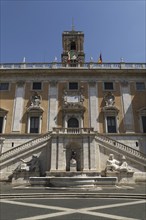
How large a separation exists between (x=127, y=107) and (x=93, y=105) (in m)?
4.11

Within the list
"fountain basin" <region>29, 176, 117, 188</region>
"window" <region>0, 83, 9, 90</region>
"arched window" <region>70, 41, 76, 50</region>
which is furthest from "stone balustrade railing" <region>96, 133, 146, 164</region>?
"arched window" <region>70, 41, 76, 50</region>

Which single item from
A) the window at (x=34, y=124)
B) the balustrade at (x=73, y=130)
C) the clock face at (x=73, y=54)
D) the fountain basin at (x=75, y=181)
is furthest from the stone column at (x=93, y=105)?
the clock face at (x=73, y=54)

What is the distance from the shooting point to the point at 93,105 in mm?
25219

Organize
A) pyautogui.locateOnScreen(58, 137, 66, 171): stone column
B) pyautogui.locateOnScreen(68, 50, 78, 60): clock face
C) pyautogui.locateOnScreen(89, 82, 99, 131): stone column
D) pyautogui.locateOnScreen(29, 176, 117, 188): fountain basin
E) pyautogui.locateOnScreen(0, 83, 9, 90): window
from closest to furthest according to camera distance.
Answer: pyautogui.locateOnScreen(29, 176, 117, 188): fountain basin → pyautogui.locateOnScreen(58, 137, 66, 171): stone column → pyautogui.locateOnScreen(89, 82, 99, 131): stone column → pyautogui.locateOnScreen(0, 83, 9, 90): window → pyautogui.locateOnScreen(68, 50, 78, 60): clock face

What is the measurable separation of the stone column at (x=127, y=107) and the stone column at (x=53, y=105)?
8213 mm

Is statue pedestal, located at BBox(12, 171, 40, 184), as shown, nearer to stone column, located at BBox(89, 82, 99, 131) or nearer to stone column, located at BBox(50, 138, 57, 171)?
stone column, located at BBox(50, 138, 57, 171)

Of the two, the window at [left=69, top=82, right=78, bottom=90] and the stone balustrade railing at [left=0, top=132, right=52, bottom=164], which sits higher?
the window at [left=69, top=82, right=78, bottom=90]

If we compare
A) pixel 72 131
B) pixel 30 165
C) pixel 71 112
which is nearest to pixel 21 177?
pixel 30 165

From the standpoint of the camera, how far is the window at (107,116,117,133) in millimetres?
24000

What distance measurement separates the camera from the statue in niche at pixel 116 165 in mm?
17656

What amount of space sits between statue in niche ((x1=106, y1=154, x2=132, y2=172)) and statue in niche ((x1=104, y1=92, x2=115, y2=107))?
8.08 meters

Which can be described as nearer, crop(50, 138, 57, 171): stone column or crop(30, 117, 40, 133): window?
crop(50, 138, 57, 171): stone column

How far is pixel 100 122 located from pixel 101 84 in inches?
210

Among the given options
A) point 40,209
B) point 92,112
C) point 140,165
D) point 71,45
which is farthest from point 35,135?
point 71,45
